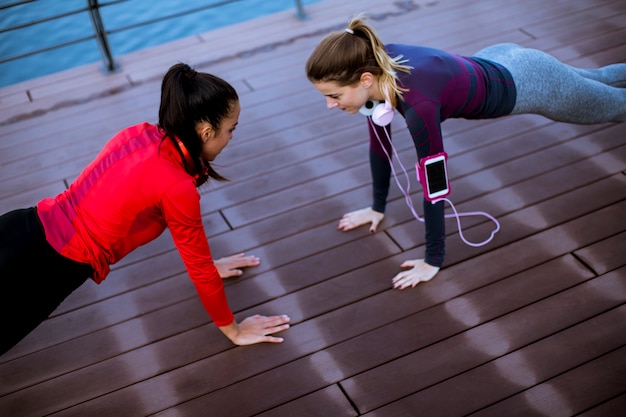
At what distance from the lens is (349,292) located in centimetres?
231

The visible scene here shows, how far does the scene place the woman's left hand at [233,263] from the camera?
2.44 meters

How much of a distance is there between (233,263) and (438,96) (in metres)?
1.04

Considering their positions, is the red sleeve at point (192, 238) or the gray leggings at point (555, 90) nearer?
the red sleeve at point (192, 238)

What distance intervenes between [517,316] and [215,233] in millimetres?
1290

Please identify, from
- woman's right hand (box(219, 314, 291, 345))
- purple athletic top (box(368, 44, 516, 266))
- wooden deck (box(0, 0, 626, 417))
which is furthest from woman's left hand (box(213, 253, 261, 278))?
purple athletic top (box(368, 44, 516, 266))

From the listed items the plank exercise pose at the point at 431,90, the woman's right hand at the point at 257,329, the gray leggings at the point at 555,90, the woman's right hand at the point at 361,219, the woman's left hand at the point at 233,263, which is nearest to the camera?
the plank exercise pose at the point at 431,90

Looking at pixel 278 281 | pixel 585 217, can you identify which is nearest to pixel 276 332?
pixel 278 281

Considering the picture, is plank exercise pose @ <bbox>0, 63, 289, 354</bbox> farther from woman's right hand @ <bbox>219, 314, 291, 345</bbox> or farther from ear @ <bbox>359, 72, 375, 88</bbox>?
ear @ <bbox>359, 72, 375, 88</bbox>

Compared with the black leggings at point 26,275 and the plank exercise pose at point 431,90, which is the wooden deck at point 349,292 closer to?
the plank exercise pose at point 431,90

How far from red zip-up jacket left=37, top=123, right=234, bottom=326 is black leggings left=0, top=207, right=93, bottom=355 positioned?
0.12ft

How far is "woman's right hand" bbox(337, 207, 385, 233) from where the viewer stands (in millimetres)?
2580

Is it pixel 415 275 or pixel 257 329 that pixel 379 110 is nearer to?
pixel 415 275

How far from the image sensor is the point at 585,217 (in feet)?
8.07

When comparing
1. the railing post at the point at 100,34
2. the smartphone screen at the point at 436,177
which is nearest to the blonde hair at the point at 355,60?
the smartphone screen at the point at 436,177
